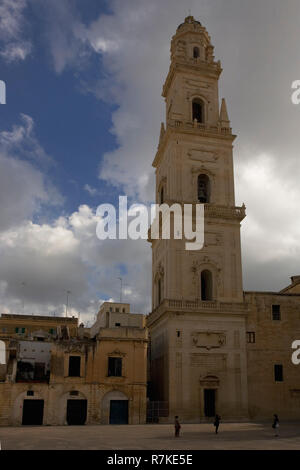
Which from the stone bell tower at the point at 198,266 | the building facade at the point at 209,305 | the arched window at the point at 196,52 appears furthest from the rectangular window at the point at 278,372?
the arched window at the point at 196,52

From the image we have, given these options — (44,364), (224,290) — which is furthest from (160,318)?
(44,364)

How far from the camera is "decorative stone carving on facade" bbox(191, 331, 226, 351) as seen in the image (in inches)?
1641

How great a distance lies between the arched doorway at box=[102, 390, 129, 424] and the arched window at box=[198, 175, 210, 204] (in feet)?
62.1

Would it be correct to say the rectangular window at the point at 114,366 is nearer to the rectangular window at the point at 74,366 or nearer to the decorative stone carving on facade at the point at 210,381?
the rectangular window at the point at 74,366

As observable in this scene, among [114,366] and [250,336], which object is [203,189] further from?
[114,366]

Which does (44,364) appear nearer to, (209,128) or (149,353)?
(149,353)

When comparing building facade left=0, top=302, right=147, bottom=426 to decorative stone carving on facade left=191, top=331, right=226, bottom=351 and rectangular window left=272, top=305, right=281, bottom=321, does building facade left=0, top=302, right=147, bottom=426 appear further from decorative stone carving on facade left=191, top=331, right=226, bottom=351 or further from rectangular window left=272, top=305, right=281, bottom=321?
rectangular window left=272, top=305, right=281, bottom=321

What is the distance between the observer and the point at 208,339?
4206cm

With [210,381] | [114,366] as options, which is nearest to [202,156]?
[210,381]

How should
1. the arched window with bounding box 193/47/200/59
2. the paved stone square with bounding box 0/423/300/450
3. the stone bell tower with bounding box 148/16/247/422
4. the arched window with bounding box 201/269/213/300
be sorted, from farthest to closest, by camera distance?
1. the arched window with bounding box 193/47/200/59
2. the arched window with bounding box 201/269/213/300
3. the stone bell tower with bounding box 148/16/247/422
4. the paved stone square with bounding box 0/423/300/450

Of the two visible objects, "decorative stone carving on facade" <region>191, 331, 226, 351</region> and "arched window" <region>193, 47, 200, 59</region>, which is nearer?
"decorative stone carving on facade" <region>191, 331, 226, 351</region>

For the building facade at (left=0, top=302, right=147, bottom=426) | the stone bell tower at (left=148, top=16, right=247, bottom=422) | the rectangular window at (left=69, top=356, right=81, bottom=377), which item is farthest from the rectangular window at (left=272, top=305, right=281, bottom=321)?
the rectangular window at (left=69, top=356, right=81, bottom=377)

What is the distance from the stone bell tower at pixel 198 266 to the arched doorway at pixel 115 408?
346 centimetres

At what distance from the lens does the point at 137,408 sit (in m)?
39.2
